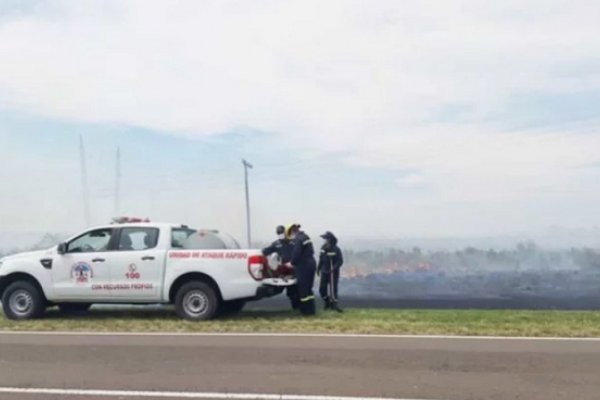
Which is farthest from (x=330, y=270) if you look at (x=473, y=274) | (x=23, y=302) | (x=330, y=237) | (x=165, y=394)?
(x=473, y=274)

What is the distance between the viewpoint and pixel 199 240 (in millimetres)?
13656

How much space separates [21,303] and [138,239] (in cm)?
241

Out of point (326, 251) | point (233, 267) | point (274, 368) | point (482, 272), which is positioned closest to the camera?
point (274, 368)

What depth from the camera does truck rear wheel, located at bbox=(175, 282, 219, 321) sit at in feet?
43.1

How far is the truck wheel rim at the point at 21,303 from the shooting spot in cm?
1366

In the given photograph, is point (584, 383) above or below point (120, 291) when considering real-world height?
below

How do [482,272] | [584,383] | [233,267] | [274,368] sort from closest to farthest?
[584,383], [274,368], [233,267], [482,272]

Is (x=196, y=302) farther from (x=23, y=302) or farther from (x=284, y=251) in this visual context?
(x=23, y=302)

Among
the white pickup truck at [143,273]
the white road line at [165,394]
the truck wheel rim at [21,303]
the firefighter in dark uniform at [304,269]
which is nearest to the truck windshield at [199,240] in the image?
the white pickup truck at [143,273]

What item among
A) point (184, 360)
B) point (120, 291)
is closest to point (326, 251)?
point (120, 291)

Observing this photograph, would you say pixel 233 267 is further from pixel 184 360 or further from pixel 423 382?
pixel 423 382

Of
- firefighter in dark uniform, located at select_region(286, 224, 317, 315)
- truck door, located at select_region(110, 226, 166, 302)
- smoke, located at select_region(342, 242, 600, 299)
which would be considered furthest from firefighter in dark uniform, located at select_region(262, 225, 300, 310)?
smoke, located at select_region(342, 242, 600, 299)

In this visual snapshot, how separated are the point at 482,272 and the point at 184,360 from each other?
14.7 meters

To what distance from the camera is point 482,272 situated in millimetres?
22312
